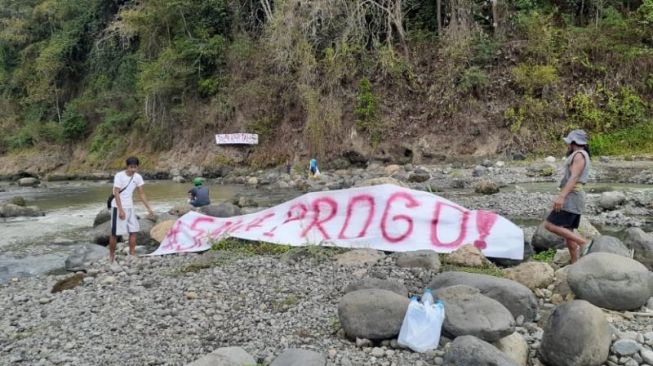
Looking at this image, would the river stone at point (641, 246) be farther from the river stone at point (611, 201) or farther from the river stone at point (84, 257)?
the river stone at point (84, 257)

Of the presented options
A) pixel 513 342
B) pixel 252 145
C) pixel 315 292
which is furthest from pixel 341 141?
pixel 513 342

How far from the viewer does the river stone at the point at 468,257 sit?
22.1 ft

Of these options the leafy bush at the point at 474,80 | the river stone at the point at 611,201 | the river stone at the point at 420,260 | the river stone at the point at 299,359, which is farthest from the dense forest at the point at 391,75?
the river stone at the point at 299,359

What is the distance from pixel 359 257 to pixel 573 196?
109 inches

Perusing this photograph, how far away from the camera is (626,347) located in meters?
4.27

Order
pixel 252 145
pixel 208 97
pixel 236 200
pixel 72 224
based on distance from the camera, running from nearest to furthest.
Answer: pixel 72 224 < pixel 236 200 < pixel 252 145 < pixel 208 97

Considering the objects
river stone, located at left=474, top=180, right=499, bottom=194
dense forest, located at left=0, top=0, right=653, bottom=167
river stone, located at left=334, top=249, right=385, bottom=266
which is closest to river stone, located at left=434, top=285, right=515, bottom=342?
river stone, located at left=334, top=249, right=385, bottom=266

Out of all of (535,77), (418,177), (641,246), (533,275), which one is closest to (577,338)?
(533,275)

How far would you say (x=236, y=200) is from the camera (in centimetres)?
1611

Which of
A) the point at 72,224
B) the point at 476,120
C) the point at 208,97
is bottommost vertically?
the point at 72,224

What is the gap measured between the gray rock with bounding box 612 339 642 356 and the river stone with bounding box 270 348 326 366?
91.0 inches

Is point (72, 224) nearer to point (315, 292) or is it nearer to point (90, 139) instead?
point (315, 292)

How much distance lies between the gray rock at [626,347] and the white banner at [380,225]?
2.84 meters

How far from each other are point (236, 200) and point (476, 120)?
42.3ft
